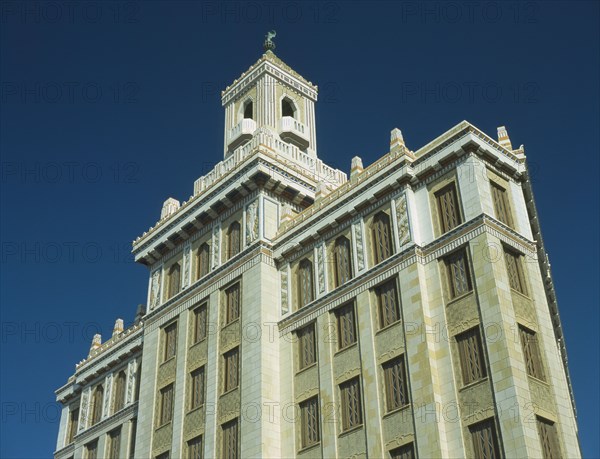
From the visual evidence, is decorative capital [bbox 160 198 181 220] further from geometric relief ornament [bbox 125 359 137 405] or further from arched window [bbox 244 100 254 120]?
geometric relief ornament [bbox 125 359 137 405]

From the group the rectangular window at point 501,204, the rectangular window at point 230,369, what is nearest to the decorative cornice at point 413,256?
the rectangular window at point 501,204

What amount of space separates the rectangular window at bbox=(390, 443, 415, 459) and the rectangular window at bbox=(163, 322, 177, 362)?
49.9ft

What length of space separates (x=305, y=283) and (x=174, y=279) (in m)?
9.49

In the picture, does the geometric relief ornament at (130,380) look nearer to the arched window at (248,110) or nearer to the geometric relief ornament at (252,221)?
the geometric relief ornament at (252,221)

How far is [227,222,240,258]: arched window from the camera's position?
40375 mm

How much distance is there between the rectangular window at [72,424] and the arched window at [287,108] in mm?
22909

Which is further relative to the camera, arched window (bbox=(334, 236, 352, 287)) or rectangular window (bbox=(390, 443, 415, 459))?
arched window (bbox=(334, 236, 352, 287))

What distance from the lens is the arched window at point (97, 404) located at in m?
48.1

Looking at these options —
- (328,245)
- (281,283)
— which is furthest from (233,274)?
(328,245)

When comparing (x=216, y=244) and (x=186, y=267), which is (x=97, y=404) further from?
(x=216, y=244)

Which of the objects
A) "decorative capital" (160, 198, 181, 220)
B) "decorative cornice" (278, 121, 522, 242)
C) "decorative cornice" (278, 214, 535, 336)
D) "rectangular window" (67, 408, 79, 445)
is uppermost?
"decorative capital" (160, 198, 181, 220)

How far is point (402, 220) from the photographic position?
109 feet

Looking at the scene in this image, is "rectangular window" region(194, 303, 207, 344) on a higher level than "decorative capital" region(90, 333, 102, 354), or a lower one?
lower

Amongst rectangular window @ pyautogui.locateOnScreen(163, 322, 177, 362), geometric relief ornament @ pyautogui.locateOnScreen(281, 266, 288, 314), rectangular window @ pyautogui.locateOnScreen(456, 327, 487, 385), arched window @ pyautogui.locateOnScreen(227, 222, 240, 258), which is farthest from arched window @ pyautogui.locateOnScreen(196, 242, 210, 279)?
rectangular window @ pyautogui.locateOnScreen(456, 327, 487, 385)
